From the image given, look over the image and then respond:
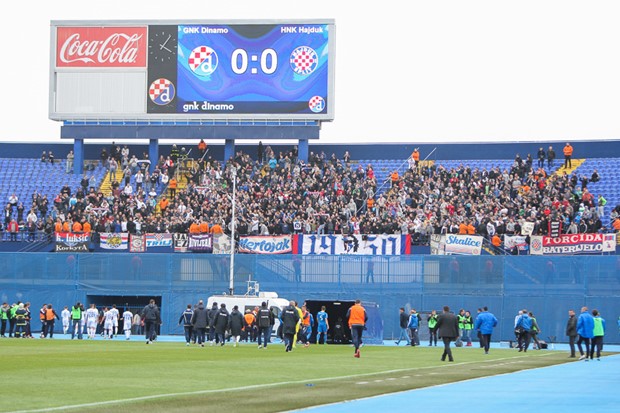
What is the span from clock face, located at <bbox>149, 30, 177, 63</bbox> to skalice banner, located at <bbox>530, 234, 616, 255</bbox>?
23855mm

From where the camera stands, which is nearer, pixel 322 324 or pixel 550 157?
pixel 322 324

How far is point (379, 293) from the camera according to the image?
54406 millimetres

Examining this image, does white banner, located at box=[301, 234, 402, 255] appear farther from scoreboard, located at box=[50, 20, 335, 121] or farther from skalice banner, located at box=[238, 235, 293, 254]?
scoreboard, located at box=[50, 20, 335, 121]

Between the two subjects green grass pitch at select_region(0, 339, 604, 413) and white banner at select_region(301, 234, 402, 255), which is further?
white banner at select_region(301, 234, 402, 255)

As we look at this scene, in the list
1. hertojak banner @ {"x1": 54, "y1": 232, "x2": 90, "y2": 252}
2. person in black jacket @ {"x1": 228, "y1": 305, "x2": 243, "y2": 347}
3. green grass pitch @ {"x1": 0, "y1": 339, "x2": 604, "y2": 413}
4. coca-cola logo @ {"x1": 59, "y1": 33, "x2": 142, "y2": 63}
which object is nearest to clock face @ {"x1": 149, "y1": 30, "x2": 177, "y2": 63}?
coca-cola logo @ {"x1": 59, "y1": 33, "x2": 142, "y2": 63}

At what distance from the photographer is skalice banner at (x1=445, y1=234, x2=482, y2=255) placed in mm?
54875

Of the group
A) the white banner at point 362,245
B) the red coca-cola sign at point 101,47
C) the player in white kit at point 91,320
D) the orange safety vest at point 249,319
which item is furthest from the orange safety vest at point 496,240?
the red coca-cola sign at point 101,47

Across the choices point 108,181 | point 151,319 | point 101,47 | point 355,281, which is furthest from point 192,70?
point 151,319

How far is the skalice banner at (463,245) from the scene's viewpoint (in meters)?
54.9

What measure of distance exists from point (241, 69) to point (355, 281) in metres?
17.0

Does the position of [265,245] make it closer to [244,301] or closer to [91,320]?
[244,301]

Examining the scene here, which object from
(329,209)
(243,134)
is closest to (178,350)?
(329,209)

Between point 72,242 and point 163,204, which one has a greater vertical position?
point 163,204

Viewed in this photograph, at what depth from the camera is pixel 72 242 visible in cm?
5847
